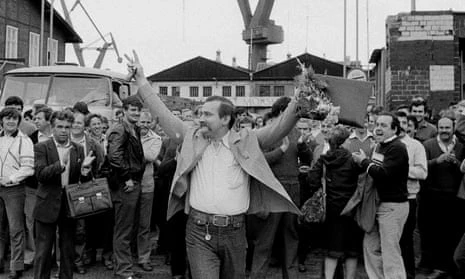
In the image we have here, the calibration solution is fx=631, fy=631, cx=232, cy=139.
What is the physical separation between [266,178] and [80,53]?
35.8 metres

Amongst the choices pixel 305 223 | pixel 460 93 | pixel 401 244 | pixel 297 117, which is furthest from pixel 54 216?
pixel 460 93

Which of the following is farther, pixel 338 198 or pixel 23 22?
pixel 23 22

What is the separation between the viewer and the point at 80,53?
128 ft

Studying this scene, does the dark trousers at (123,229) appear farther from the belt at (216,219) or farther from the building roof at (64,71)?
the building roof at (64,71)

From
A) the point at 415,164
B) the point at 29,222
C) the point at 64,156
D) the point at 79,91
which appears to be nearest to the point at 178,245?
the point at 64,156

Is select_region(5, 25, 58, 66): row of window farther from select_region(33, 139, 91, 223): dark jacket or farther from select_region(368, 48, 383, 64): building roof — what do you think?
select_region(33, 139, 91, 223): dark jacket

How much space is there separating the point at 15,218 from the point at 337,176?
400cm

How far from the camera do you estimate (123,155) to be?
7512mm

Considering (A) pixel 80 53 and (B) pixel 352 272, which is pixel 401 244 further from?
(A) pixel 80 53

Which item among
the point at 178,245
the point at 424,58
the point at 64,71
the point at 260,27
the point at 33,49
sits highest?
the point at 260,27

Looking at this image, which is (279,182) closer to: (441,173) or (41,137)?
(441,173)

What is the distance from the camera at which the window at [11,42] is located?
33.2 m

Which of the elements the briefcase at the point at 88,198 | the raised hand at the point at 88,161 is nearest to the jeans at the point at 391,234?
the briefcase at the point at 88,198

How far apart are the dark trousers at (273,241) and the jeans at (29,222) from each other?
279cm
